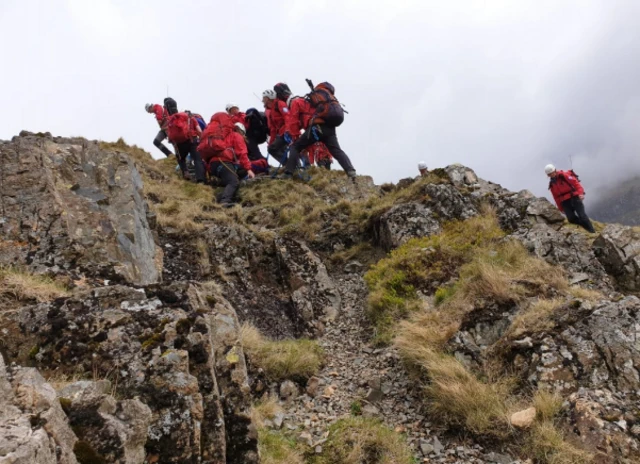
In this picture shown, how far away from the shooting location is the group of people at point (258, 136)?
14.7m

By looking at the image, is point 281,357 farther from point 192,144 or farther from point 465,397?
point 192,144

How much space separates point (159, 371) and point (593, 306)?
18.8ft

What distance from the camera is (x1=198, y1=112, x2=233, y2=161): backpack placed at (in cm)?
1448

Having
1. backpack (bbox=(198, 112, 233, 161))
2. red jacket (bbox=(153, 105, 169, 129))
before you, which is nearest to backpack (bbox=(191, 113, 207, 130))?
red jacket (bbox=(153, 105, 169, 129))

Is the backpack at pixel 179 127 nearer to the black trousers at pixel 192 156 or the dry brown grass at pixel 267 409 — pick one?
the black trousers at pixel 192 156

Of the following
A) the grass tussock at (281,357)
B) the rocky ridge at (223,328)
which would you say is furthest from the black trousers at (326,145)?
the grass tussock at (281,357)

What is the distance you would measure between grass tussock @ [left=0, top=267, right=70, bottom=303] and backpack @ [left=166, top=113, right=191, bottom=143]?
11.5 meters

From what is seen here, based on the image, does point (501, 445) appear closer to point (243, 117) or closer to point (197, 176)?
point (197, 176)

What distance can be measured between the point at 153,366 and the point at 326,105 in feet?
40.4

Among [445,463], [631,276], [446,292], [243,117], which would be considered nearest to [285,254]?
[446,292]

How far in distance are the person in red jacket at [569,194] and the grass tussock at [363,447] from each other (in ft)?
32.2

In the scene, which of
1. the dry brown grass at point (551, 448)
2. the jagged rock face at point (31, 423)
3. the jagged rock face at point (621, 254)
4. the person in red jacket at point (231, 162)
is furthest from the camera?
the person in red jacket at point (231, 162)

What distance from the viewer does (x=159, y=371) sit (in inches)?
140

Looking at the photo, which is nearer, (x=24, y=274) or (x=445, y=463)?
(x=445, y=463)
